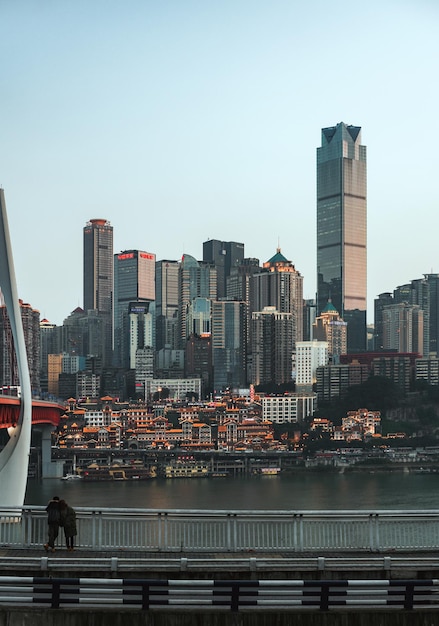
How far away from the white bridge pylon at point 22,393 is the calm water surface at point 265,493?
1517cm

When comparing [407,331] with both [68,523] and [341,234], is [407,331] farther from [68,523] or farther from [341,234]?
[68,523]

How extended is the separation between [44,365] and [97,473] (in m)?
69.0

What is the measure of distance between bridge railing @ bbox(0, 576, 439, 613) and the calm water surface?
113 ft

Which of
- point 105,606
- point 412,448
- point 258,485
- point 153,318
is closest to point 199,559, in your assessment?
point 105,606

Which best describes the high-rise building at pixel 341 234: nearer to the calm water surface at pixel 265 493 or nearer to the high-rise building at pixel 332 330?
the high-rise building at pixel 332 330

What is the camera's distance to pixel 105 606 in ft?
26.0

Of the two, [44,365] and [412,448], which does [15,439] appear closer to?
[412,448]

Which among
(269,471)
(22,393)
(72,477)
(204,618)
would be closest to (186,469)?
(269,471)

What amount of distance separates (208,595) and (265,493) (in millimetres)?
48199

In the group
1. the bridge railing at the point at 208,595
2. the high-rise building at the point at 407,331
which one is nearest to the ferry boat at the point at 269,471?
the bridge railing at the point at 208,595

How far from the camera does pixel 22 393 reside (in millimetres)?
28422

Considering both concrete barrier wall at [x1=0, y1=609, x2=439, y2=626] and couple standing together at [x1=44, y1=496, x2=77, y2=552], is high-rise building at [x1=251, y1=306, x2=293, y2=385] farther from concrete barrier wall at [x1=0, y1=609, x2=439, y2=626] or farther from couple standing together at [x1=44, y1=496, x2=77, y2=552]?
concrete barrier wall at [x1=0, y1=609, x2=439, y2=626]

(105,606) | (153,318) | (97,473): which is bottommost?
(97,473)

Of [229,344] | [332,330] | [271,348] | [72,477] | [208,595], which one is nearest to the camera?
[208,595]
